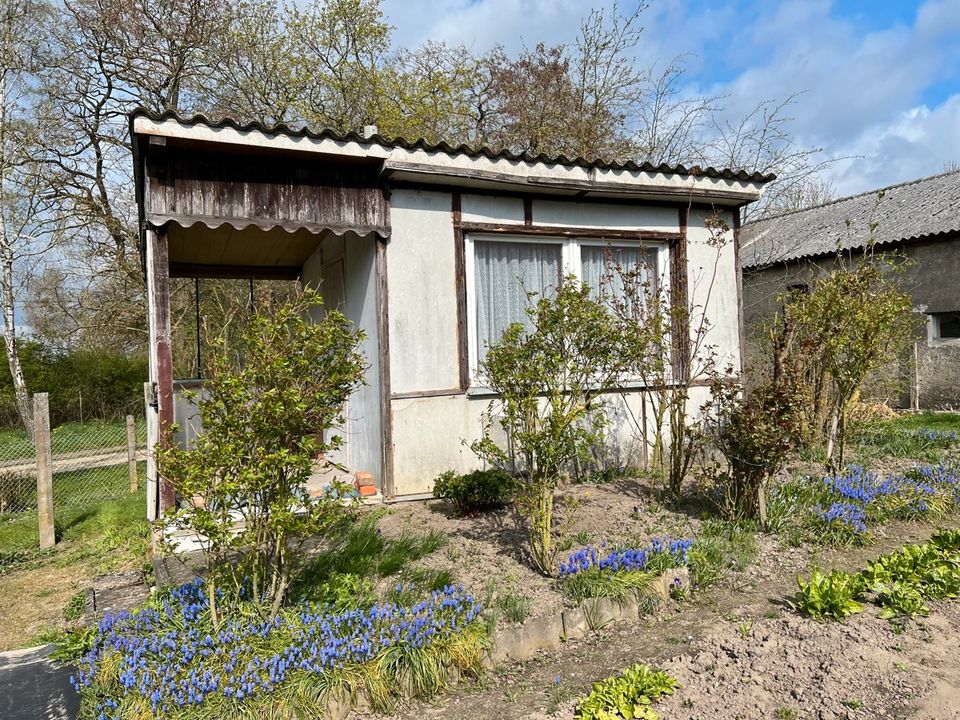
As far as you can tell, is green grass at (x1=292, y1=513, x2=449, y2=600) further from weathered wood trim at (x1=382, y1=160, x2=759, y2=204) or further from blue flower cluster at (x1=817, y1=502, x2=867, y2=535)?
weathered wood trim at (x1=382, y1=160, x2=759, y2=204)

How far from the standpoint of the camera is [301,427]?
315 centimetres

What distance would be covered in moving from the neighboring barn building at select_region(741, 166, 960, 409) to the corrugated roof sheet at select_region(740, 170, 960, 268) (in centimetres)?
3

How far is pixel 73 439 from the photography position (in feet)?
38.1

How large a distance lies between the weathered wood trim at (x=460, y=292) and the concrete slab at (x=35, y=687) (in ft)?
12.7

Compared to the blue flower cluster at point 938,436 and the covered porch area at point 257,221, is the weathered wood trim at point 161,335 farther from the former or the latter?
the blue flower cluster at point 938,436

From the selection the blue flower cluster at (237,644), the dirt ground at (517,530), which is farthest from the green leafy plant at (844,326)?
the blue flower cluster at (237,644)

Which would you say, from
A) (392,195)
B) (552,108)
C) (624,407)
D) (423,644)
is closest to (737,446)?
(624,407)

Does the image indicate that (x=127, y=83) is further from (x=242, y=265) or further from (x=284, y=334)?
(x=284, y=334)

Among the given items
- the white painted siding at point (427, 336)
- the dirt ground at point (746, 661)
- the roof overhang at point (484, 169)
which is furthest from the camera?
the white painted siding at point (427, 336)

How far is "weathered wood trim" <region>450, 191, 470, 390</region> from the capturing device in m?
6.38

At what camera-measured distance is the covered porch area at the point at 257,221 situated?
524cm

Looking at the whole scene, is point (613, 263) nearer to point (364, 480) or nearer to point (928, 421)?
point (364, 480)

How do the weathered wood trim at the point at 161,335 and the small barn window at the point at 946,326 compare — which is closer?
the weathered wood trim at the point at 161,335

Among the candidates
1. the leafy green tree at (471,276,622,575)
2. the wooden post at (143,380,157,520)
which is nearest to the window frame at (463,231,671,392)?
the leafy green tree at (471,276,622,575)
